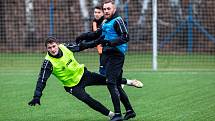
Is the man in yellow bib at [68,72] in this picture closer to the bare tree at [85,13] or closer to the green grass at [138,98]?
the green grass at [138,98]

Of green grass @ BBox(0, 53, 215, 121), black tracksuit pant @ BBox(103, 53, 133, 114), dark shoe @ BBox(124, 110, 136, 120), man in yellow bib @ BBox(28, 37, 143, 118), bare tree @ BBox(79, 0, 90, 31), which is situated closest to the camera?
man in yellow bib @ BBox(28, 37, 143, 118)

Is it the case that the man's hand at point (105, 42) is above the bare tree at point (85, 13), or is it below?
above

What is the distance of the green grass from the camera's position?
968 centimetres

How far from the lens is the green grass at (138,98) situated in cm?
968

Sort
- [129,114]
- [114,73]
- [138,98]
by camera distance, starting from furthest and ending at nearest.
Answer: [138,98] → [129,114] → [114,73]

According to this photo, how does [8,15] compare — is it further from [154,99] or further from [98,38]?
[98,38]

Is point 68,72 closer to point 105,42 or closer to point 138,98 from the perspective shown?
point 105,42

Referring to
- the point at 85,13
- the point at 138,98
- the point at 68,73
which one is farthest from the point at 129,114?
the point at 85,13

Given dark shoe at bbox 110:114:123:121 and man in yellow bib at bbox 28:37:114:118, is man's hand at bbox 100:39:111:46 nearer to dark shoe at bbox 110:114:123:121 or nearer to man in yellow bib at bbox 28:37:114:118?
man in yellow bib at bbox 28:37:114:118

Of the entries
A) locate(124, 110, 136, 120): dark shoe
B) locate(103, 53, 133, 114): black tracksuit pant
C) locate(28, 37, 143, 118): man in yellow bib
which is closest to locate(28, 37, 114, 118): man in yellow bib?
locate(28, 37, 143, 118): man in yellow bib

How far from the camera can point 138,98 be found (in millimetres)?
11672

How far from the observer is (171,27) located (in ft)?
73.4

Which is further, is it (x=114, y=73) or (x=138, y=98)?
(x=138, y=98)

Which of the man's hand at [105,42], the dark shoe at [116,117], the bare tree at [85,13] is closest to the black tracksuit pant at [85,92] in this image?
the dark shoe at [116,117]
